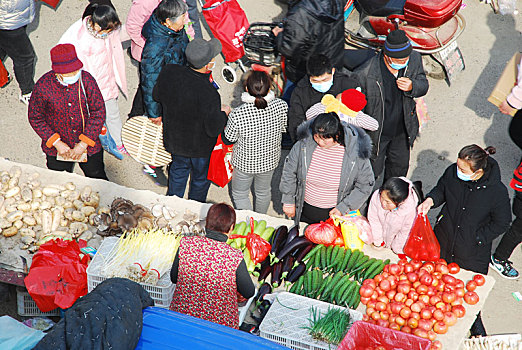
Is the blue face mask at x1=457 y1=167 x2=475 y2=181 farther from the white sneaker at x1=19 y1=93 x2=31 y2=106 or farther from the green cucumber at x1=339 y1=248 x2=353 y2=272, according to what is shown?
the white sneaker at x1=19 y1=93 x2=31 y2=106

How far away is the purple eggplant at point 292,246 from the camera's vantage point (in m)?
4.81

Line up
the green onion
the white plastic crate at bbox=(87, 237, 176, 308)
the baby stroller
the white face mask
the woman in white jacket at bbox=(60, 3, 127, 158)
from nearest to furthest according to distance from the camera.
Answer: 1. the green onion
2. the white plastic crate at bbox=(87, 237, 176, 308)
3. the white face mask
4. the woman in white jacket at bbox=(60, 3, 127, 158)
5. the baby stroller

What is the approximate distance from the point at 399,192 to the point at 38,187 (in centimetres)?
323

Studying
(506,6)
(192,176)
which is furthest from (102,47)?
(506,6)

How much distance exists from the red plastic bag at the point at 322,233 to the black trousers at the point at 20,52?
14.4ft

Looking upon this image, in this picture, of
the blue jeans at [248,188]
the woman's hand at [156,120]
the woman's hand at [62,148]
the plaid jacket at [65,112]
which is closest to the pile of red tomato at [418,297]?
the blue jeans at [248,188]

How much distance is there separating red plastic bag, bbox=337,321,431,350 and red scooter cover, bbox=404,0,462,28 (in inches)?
186

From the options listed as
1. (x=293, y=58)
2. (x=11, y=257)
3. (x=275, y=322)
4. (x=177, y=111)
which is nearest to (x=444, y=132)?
(x=293, y=58)

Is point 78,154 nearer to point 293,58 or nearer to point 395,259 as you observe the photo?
point 293,58

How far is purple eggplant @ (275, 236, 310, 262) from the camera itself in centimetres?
481

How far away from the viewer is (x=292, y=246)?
15.9 ft

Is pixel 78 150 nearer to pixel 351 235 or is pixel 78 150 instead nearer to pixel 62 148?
pixel 62 148

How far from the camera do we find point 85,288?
4.58m

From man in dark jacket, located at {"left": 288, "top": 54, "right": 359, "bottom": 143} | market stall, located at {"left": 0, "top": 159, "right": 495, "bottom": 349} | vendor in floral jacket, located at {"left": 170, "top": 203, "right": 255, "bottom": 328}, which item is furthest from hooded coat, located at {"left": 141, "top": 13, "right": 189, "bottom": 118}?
vendor in floral jacket, located at {"left": 170, "top": 203, "right": 255, "bottom": 328}
